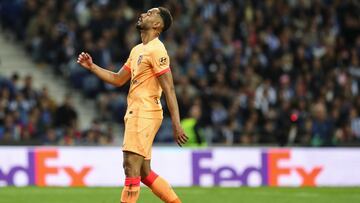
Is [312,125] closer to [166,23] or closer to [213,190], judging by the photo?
[213,190]

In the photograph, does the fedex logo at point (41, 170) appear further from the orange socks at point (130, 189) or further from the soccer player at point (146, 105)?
the orange socks at point (130, 189)

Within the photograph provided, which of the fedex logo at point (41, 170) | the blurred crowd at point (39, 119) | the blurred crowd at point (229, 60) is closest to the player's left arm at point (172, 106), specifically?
the fedex logo at point (41, 170)

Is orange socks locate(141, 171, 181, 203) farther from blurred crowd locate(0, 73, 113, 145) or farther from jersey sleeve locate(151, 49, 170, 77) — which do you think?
blurred crowd locate(0, 73, 113, 145)

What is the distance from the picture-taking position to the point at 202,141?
18562 mm

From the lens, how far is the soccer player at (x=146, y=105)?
9.38 meters

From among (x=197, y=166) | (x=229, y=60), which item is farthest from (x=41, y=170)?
(x=229, y=60)

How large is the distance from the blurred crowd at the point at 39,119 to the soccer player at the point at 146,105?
389 inches

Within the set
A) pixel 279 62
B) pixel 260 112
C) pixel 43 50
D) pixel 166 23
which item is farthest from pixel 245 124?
pixel 166 23

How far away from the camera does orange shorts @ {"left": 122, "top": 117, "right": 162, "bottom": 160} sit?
9.41m

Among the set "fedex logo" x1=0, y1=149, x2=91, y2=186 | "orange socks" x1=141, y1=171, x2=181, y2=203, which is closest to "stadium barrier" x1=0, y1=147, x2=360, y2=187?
"fedex logo" x1=0, y1=149, x2=91, y2=186

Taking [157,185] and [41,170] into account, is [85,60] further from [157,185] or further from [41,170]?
[41,170]

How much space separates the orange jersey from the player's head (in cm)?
16

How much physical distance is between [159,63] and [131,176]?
116 cm

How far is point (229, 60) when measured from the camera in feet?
75.3
